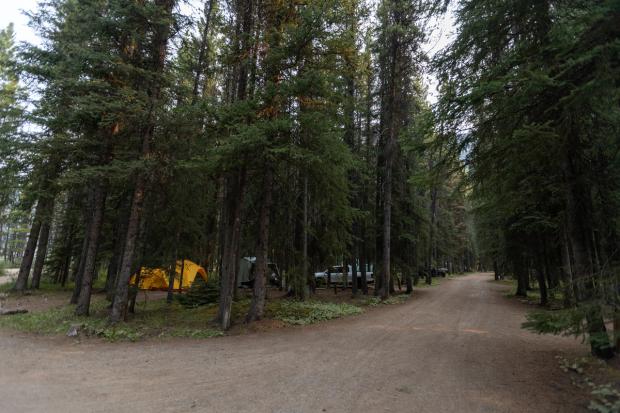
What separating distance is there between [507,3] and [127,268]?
10954 mm

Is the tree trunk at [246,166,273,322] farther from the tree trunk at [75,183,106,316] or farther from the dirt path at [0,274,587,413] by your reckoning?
the tree trunk at [75,183,106,316]

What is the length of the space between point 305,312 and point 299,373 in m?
6.43

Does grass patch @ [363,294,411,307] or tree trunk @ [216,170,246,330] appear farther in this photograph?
grass patch @ [363,294,411,307]

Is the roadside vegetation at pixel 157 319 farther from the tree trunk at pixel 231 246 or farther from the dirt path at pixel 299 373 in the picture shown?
the dirt path at pixel 299 373

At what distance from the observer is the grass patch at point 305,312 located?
1149 centimetres

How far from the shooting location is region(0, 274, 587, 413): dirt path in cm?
464

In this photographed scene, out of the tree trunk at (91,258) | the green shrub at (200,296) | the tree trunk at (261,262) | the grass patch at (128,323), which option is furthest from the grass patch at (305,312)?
the tree trunk at (91,258)

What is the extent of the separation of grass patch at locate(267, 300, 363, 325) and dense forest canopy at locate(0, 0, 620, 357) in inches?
34.7

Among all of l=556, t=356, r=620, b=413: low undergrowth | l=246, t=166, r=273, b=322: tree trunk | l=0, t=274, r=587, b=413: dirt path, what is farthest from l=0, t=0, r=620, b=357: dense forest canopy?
l=0, t=274, r=587, b=413: dirt path

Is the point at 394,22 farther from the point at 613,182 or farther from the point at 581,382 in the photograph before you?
the point at 581,382

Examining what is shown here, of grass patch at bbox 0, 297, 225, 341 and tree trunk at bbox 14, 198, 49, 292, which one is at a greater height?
tree trunk at bbox 14, 198, 49, 292

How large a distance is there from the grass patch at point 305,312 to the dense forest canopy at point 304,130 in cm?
88

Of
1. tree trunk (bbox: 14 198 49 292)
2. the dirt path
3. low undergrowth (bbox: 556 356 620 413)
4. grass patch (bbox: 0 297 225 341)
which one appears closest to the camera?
low undergrowth (bbox: 556 356 620 413)

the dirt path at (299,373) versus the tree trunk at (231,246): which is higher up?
the tree trunk at (231,246)
